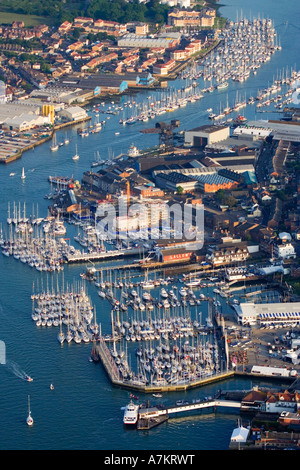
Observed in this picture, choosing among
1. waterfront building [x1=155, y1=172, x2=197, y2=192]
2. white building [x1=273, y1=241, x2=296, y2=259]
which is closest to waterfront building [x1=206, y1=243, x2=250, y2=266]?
white building [x1=273, y1=241, x2=296, y2=259]

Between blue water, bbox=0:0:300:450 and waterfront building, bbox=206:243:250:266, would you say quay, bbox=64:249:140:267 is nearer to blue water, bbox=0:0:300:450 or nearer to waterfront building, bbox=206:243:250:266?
blue water, bbox=0:0:300:450

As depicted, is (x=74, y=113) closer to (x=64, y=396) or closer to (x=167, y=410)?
(x=64, y=396)

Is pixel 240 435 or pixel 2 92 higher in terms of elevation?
pixel 2 92

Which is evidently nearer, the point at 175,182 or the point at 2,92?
the point at 175,182

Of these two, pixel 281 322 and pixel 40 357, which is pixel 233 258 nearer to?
pixel 281 322

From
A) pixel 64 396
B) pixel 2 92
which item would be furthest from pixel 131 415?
pixel 2 92
